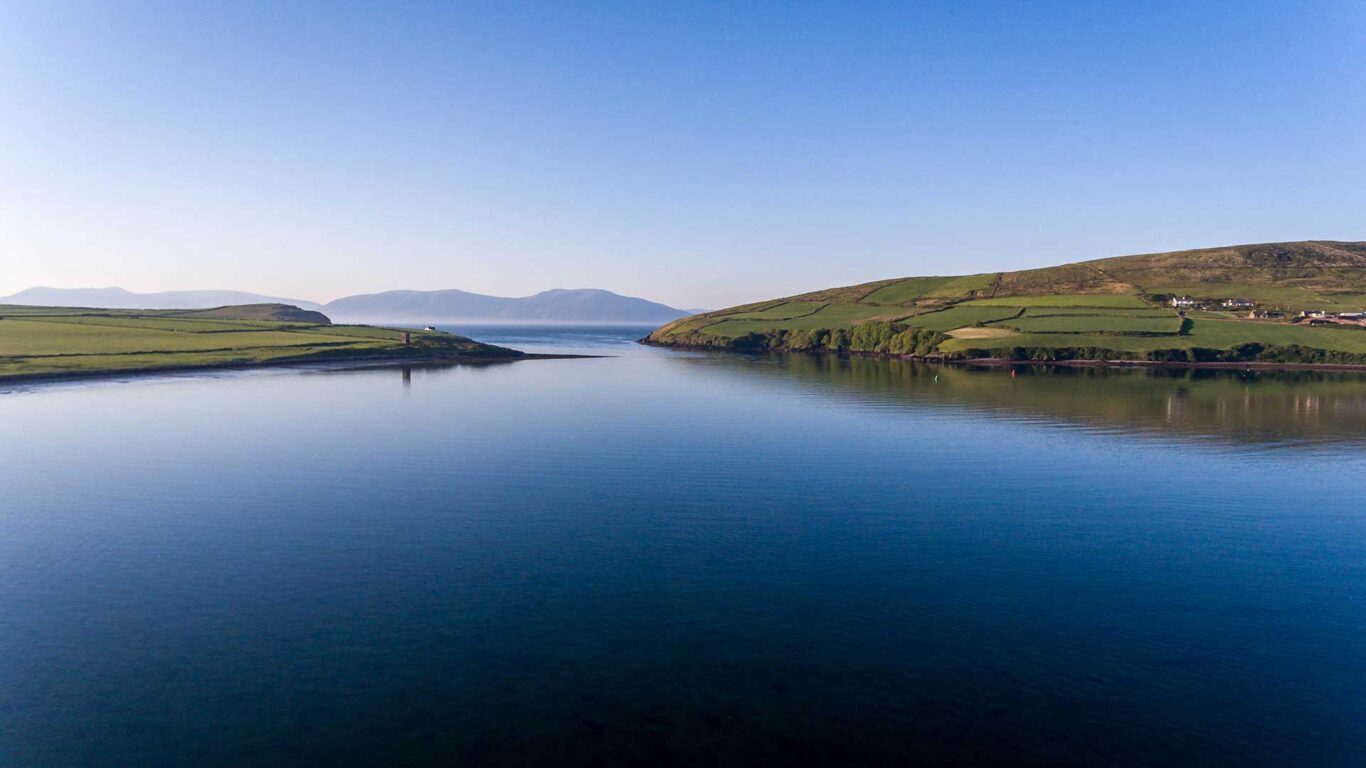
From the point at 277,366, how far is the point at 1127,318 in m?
156

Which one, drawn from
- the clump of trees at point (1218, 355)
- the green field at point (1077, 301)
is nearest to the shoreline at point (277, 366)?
the clump of trees at point (1218, 355)

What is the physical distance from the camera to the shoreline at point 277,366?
81312mm

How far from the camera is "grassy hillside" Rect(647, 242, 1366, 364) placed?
423 feet

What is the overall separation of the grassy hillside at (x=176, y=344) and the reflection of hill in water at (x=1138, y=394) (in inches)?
2361

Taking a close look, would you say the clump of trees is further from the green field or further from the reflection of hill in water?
the green field

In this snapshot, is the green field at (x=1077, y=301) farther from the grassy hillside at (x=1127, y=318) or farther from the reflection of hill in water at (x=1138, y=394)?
the reflection of hill in water at (x=1138, y=394)

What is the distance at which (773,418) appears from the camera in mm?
65000

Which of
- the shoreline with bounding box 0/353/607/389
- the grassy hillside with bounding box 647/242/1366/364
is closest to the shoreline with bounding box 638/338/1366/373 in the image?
the grassy hillside with bounding box 647/242/1366/364

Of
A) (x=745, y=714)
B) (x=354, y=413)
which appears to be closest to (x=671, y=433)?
(x=354, y=413)

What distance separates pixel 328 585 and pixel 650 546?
11.8 meters

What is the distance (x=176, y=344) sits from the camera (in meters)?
110

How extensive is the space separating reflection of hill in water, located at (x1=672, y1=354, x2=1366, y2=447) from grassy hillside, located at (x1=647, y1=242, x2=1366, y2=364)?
1435 cm

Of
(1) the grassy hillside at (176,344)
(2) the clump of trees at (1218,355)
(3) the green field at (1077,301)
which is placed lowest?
(2) the clump of trees at (1218,355)

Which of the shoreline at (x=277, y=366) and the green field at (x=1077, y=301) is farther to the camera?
the green field at (x=1077, y=301)
